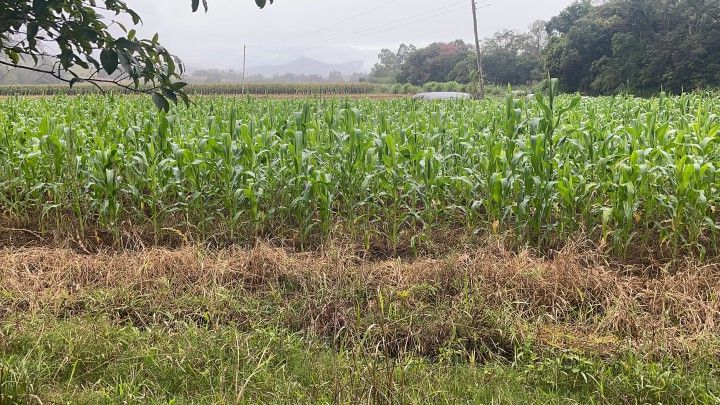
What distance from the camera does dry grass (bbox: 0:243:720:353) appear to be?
3.14 metres

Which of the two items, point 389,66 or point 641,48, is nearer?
point 641,48

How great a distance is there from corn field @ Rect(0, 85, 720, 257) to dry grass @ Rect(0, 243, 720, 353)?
0.37 metres

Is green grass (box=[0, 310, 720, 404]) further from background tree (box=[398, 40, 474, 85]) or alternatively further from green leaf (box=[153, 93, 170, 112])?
background tree (box=[398, 40, 474, 85])

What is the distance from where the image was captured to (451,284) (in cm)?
361

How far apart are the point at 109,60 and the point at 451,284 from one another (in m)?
2.64

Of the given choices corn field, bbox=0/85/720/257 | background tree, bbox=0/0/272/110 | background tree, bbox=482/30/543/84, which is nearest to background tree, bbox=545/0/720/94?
background tree, bbox=482/30/543/84

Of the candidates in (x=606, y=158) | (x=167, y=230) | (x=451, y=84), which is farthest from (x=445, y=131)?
(x=451, y=84)

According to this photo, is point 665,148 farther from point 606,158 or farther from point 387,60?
point 387,60

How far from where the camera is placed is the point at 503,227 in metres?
4.47

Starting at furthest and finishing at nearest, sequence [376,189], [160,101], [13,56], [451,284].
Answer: [376,189] → [451,284] → [13,56] → [160,101]

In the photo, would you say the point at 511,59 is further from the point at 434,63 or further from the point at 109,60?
the point at 109,60

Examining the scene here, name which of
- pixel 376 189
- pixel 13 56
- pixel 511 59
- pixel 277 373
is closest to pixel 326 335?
pixel 277 373

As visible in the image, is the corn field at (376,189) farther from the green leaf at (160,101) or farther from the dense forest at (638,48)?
the dense forest at (638,48)

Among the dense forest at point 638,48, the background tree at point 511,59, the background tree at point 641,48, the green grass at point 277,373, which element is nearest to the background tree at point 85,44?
the green grass at point 277,373
